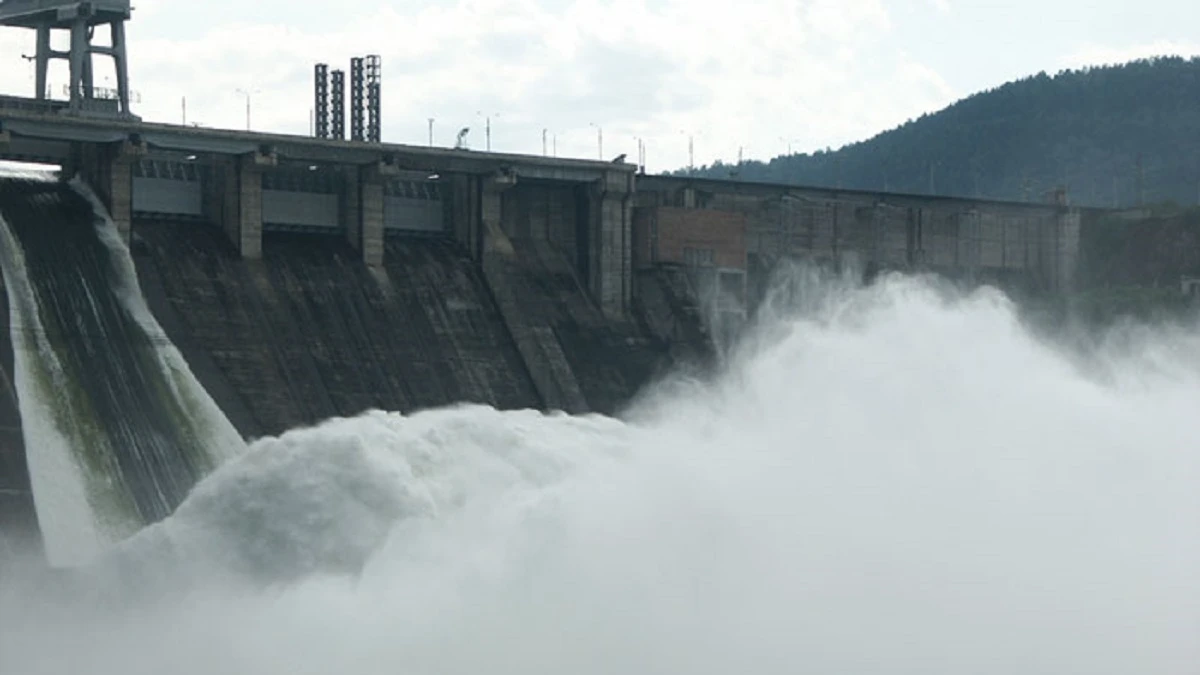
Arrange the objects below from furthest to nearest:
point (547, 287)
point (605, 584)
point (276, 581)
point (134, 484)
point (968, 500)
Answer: point (547, 287)
point (134, 484)
point (968, 500)
point (276, 581)
point (605, 584)

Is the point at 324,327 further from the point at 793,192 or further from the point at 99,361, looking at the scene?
the point at 793,192

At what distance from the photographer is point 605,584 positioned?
4219cm

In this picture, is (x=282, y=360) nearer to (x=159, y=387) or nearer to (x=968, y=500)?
(x=159, y=387)

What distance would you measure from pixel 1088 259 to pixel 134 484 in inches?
1958

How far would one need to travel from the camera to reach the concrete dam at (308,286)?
53.8 meters

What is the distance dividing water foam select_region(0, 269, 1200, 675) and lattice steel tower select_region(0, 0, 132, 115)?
19.7 meters

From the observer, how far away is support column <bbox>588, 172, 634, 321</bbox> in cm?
7200

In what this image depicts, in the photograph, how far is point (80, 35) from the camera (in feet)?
219

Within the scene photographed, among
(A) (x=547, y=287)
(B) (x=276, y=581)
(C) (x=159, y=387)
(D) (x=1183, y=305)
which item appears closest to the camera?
(B) (x=276, y=581)

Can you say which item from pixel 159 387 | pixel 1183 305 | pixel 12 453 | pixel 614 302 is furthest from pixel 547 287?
pixel 1183 305

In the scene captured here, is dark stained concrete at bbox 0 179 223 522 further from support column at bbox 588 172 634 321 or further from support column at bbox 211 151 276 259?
support column at bbox 588 172 634 321

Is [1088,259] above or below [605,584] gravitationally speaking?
above

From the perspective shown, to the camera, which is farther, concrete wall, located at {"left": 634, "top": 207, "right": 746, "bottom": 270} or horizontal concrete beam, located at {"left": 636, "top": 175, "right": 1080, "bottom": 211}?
Result: horizontal concrete beam, located at {"left": 636, "top": 175, "right": 1080, "bottom": 211}

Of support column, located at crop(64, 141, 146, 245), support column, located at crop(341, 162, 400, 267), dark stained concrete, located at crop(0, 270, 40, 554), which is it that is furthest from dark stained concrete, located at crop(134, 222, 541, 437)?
dark stained concrete, located at crop(0, 270, 40, 554)
